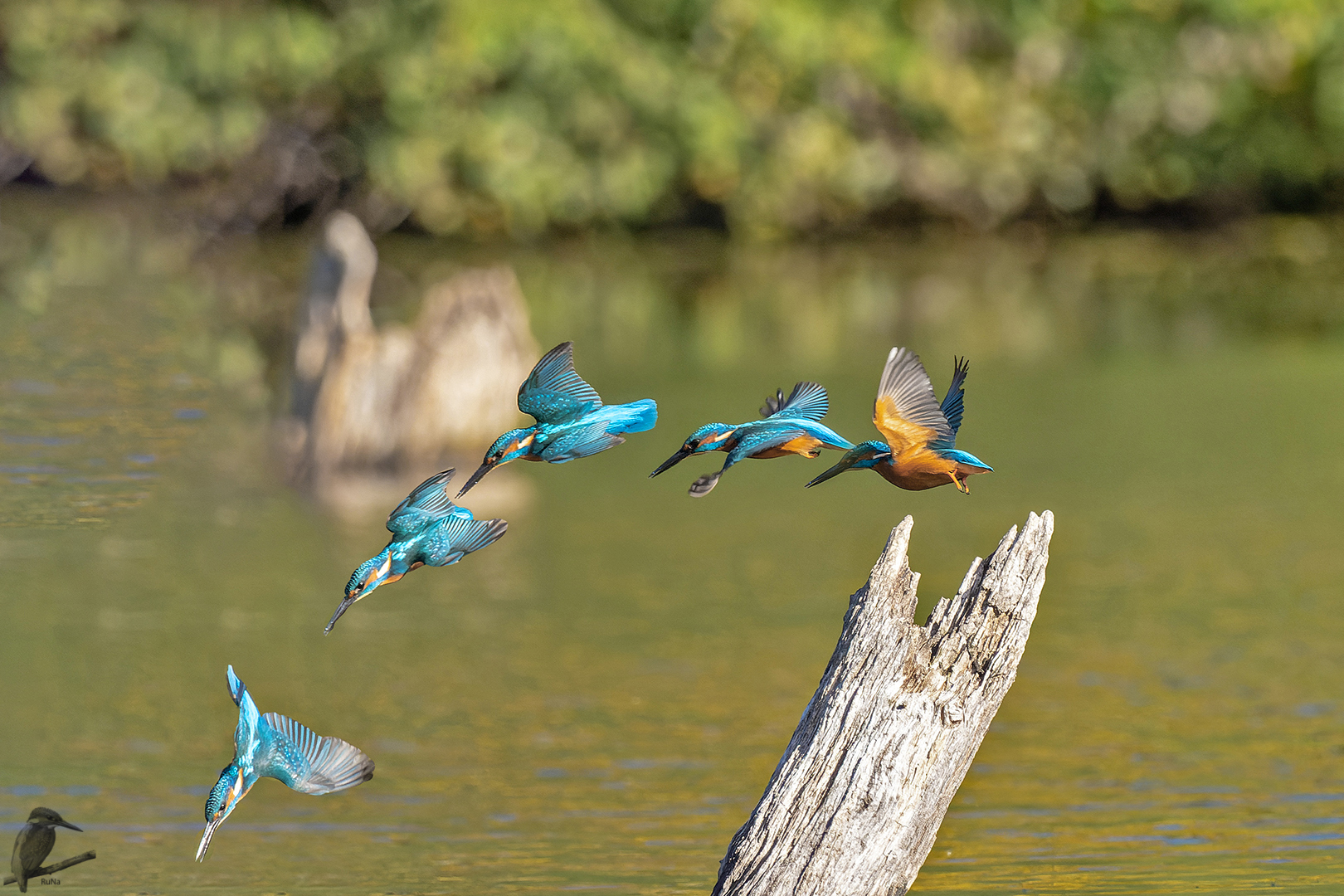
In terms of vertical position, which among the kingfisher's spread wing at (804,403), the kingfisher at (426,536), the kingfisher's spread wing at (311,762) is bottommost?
the kingfisher's spread wing at (311,762)

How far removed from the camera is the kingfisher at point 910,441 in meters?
3.30

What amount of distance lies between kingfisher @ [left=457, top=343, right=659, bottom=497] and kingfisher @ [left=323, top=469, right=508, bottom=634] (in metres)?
0.06

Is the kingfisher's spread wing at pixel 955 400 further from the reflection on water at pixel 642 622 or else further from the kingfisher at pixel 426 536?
the reflection on water at pixel 642 622

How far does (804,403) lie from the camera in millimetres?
3342

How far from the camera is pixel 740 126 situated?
29.1 metres

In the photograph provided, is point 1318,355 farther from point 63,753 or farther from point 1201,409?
point 63,753

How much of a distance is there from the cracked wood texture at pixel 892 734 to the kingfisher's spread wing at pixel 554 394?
65.2 inches

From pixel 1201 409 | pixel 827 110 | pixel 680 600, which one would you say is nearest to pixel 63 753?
pixel 680 600

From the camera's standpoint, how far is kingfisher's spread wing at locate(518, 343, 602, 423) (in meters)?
3.23

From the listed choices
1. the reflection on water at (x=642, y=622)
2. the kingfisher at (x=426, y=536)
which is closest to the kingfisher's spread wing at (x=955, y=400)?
the kingfisher at (x=426, y=536)

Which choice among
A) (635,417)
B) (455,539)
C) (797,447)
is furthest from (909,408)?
(455,539)

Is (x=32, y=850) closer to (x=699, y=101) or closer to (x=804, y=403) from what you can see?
(x=804, y=403)

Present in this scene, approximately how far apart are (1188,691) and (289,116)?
2213 centimetres

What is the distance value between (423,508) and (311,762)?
1.91 feet
